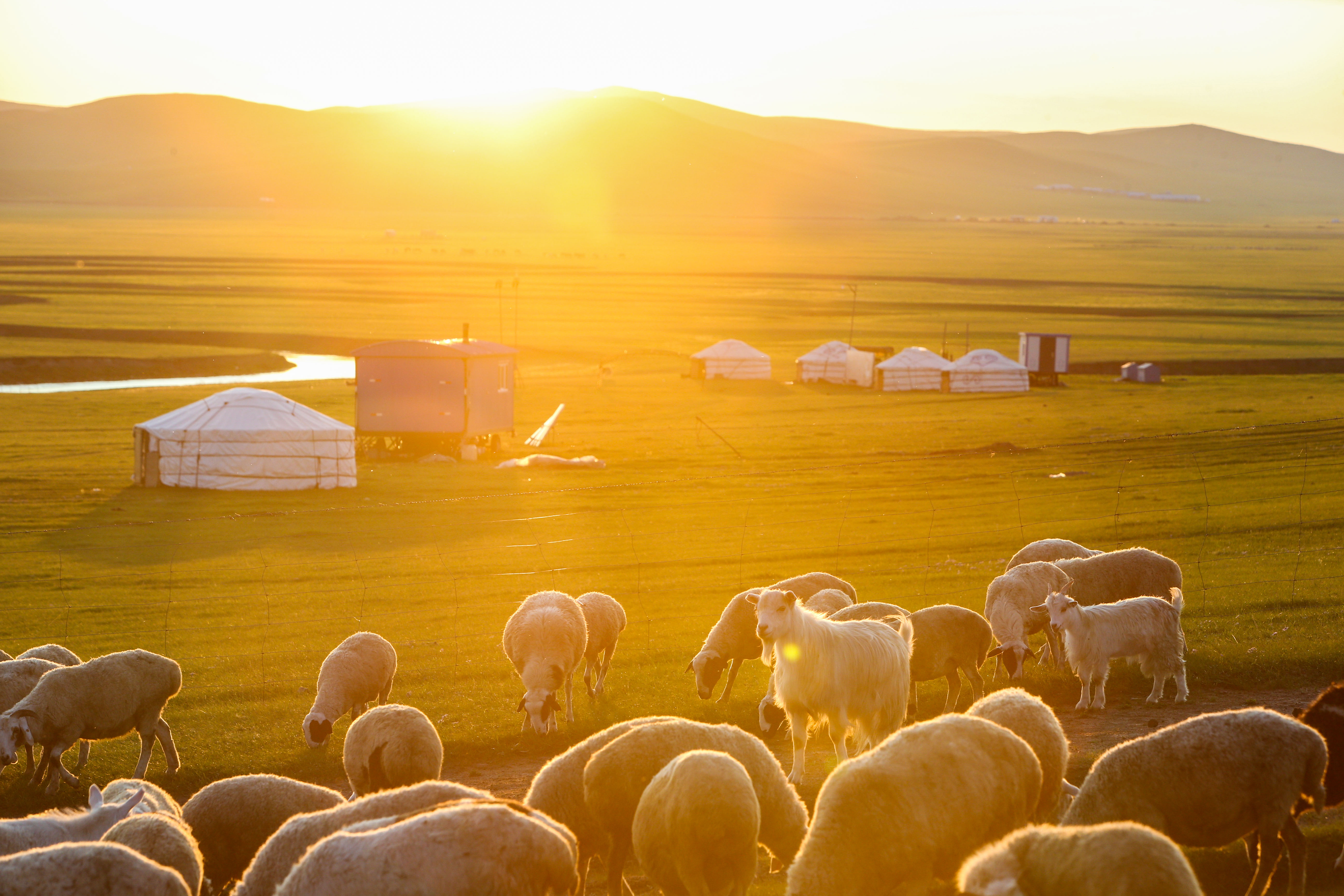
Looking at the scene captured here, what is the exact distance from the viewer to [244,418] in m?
37.6

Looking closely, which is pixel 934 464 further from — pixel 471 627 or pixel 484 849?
pixel 484 849

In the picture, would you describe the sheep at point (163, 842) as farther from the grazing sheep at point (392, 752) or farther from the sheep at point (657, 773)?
the sheep at point (657, 773)

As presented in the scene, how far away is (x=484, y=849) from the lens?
661 centimetres

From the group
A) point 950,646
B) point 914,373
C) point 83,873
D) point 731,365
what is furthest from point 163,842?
point 731,365

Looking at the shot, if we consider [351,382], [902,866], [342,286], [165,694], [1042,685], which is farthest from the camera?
[342,286]

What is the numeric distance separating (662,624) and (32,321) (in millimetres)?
90065

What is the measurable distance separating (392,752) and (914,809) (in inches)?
217

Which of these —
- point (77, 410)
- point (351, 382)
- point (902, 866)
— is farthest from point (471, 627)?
point (77, 410)

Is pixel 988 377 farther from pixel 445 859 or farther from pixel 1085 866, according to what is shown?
pixel 445 859

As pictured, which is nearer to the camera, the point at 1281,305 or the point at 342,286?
the point at 1281,305

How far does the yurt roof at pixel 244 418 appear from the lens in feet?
122

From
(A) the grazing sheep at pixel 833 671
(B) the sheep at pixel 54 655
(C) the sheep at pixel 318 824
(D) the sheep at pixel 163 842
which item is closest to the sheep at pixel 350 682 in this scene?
(B) the sheep at pixel 54 655

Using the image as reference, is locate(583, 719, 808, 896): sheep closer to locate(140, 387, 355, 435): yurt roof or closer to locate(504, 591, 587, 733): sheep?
locate(504, 591, 587, 733): sheep

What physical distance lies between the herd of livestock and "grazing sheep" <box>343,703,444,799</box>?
24 mm
